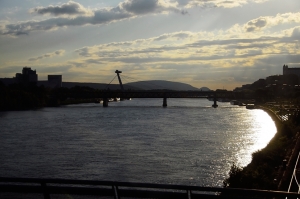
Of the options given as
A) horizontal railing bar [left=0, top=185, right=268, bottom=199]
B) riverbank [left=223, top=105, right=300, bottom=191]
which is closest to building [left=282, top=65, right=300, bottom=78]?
riverbank [left=223, top=105, right=300, bottom=191]

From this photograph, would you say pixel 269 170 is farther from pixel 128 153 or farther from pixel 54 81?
pixel 54 81

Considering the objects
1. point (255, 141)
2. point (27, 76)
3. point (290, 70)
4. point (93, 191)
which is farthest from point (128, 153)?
point (290, 70)

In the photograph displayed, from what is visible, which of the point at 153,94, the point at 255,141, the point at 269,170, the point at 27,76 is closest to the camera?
the point at 269,170

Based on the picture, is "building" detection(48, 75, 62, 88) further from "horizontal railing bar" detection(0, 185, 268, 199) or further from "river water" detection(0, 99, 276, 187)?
"horizontal railing bar" detection(0, 185, 268, 199)

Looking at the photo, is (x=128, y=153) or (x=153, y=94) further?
(x=153, y=94)

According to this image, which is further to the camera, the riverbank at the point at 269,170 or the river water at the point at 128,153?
the river water at the point at 128,153

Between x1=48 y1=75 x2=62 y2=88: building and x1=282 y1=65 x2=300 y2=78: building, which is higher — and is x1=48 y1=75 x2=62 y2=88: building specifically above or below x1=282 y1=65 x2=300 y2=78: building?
below

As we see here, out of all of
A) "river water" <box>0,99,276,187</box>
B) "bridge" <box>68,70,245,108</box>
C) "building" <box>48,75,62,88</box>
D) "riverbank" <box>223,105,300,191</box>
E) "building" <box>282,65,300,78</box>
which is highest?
"building" <box>282,65,300,78</box>

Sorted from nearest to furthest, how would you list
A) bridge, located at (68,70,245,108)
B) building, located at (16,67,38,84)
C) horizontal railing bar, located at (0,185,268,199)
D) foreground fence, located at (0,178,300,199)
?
1. foreground fence, located at (0,178,300,199)
2. horizontal railing bar, located at (0,185,268,199)
3. bridge, located at (68,70,245,108)
4. building, located at (16,67,38,84)

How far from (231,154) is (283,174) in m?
5.95

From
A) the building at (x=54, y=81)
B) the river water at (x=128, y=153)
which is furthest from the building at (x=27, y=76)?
the river water at (x=128, y=153)

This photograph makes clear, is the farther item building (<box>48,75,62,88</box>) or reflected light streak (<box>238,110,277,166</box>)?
building (<box>48,75,62,88</box>)

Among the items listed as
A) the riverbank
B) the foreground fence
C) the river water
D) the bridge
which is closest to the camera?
the foreground fence

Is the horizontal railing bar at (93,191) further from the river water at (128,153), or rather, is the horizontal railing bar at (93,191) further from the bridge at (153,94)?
the bridge at (153,94)
